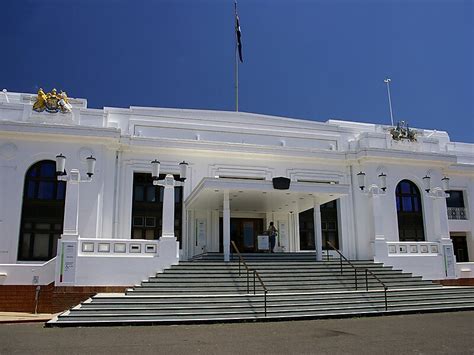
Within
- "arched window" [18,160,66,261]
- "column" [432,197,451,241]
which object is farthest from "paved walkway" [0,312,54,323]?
"column" [432,197,451,241]

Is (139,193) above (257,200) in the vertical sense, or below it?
above

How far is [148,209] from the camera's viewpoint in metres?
19.8

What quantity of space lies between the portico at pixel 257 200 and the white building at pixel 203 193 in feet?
0.16

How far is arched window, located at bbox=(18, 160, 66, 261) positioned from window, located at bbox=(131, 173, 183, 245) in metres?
2.98

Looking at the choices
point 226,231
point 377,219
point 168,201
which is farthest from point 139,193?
point 377,219

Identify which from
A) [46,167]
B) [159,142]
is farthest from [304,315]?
[46,167]

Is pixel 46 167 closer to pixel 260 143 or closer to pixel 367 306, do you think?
pixel 260 143

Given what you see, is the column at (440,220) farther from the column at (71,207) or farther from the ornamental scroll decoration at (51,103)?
the ornamental scroll decoration at (51,103)

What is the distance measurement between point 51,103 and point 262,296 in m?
12.1

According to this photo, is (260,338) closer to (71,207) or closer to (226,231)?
(226,231)

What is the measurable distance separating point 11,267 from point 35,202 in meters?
3.92

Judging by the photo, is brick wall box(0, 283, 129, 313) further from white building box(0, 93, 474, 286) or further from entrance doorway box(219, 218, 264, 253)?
entrance doorway box(219, 218, 264, 253)

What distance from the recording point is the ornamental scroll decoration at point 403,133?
75.2 feet

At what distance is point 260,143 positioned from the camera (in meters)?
22.3
